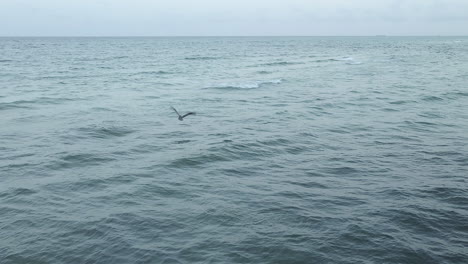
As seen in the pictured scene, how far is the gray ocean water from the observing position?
11445 mm

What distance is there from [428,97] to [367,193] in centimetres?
2341

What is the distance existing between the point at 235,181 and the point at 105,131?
35.3ft

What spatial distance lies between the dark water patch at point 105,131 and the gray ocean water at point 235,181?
110mm

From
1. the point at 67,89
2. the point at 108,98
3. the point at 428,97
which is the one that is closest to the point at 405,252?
the point at 428,97

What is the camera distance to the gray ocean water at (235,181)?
11445 millimetres

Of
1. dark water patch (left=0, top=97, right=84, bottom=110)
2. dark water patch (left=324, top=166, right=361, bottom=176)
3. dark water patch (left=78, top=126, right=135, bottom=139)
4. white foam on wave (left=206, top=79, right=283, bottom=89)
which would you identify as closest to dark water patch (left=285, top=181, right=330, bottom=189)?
dark water patch (left=324, top=166, right=361, bottom=176)

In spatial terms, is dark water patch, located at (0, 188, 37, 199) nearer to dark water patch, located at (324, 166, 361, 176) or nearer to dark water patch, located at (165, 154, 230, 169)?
dark water patch, located at (165, 154, 230, 169)

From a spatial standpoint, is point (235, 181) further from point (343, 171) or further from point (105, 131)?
point (105, 131)

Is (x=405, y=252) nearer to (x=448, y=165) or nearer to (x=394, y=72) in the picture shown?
(x=448, y=165)

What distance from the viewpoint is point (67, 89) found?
41.0m

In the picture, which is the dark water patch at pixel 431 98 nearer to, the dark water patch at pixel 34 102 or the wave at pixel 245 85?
the wave at pixel 245 85

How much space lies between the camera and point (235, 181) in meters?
16.4

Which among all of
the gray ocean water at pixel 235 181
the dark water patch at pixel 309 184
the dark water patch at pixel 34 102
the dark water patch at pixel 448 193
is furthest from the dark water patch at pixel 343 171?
the dark water patch at pixel 34 102

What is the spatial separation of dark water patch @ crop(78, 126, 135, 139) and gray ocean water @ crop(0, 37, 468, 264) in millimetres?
110
